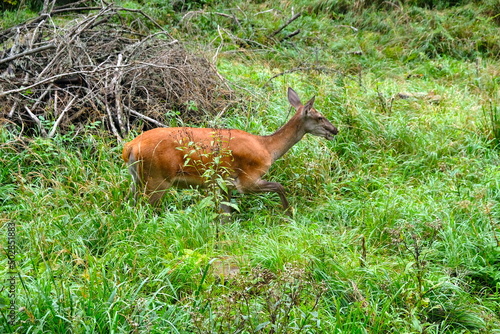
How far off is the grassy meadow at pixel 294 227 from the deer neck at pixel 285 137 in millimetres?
319

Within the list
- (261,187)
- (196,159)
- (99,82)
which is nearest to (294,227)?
(261,187)

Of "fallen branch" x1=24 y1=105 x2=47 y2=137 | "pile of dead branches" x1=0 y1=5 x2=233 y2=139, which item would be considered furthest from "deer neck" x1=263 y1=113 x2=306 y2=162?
"fallen branch" x1=24 y1=105 x2=47 y2=137

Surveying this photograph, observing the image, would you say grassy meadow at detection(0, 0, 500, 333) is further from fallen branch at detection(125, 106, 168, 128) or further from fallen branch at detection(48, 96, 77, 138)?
fallen branch at detection(125, 106, 168, 128)

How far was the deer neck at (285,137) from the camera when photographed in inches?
245

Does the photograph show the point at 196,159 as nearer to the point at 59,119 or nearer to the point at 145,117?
the point at 145,117

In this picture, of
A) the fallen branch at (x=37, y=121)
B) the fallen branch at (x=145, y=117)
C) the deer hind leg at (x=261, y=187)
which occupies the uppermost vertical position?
the fallen branch at (x=37, y=121)

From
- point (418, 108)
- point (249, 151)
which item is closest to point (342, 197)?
point (249, 151)

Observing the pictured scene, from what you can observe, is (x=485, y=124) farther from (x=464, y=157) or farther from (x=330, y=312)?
(x=330, y=312)

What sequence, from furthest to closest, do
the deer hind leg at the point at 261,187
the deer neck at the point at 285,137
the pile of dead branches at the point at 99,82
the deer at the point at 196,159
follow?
the pile of dead branches at the point at 99,82, the deer neck at the point at 285,137, the deer hind leg at the point at 261,187, the deer at the point at 196,159

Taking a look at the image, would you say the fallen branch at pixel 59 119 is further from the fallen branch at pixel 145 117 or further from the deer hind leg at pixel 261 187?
the deer hind leg at pixel 261 187

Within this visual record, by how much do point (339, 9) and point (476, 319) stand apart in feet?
39.4

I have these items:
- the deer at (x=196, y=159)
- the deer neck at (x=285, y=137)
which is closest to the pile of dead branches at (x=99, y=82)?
the deer at (x=196, y=159)

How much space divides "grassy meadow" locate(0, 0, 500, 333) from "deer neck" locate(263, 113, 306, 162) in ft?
1.05

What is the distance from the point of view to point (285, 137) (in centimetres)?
631
